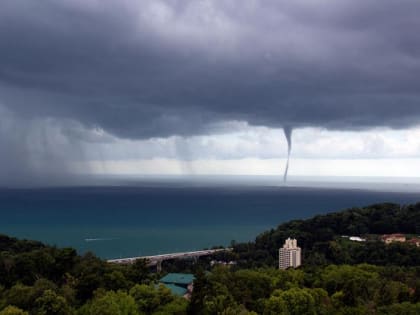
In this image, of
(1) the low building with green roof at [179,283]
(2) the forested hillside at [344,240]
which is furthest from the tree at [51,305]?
(2) the forested hillside at [344,240]

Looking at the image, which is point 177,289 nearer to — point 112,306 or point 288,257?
point 288,257

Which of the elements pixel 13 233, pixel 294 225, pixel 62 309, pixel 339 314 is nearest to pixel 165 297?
pixel 62 309

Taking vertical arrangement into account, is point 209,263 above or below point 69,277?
below

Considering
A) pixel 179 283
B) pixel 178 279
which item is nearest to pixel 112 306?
pixel 179 283

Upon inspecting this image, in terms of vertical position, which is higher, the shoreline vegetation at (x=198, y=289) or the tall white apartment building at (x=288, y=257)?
the shoreline vegetation at (x=198, y=289)

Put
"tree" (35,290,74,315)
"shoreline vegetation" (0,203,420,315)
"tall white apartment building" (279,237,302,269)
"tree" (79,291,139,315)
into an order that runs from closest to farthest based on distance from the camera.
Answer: "tree" (79,291,139,315)
"tree" (35,290,74,315)
"shoreline vegetation" (0,203,420,315)
"tall white apartment building" (279,237,302,269)

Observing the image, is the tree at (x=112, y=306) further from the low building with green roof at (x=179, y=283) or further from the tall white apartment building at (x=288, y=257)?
the tall white apartment building at (x=288, y=257)

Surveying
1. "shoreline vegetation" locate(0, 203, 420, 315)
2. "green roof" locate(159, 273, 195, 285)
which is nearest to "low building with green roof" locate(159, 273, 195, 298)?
"green roof" locate(159, 273, 195, 285)

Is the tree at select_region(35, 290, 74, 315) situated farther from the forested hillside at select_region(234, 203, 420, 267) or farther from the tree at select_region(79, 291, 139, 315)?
the forested hillside at select_region(234, 203, 420, 267)

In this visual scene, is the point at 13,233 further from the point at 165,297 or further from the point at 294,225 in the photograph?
the point at 165,297

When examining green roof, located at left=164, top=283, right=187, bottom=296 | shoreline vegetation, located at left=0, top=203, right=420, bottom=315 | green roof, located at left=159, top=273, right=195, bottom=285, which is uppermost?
shoreline vegetation, located at left=0, top=203, right=420, bottom=315

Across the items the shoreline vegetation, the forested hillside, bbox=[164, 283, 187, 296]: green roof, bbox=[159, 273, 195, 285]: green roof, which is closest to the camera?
the shoreline vegetation
